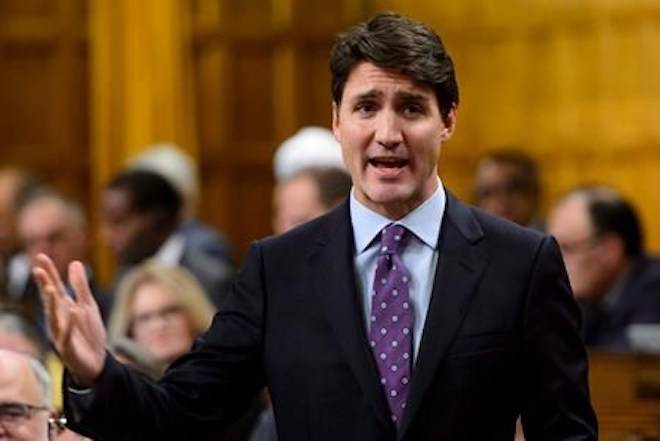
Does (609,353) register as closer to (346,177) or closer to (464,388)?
(346,177)

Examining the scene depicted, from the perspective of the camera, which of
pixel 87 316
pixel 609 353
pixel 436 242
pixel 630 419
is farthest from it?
pixel 609 353

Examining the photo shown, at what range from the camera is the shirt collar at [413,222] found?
3.91 meters

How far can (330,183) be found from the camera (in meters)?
6.96

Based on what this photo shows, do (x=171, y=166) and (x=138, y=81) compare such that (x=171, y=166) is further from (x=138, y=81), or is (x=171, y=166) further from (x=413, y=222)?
(x=413, y=222)

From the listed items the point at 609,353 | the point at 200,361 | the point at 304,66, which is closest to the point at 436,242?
the point at 200,361

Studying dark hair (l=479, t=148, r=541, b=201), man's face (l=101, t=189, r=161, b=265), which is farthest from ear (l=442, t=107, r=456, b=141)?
dark hair (l=479, t=148, r=541, b=201)

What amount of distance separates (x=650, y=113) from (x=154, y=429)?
7029 mm

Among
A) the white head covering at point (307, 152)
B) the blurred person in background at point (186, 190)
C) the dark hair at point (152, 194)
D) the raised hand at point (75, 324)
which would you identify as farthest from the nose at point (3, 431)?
the blurred person in background at point (186, 190)

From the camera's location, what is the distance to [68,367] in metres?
3.72

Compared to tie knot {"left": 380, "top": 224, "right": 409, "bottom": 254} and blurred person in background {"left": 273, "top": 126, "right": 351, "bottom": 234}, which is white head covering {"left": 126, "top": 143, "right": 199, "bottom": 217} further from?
tie knot {"left": 380, "top": 224, "right": 409, "bottom": 254}

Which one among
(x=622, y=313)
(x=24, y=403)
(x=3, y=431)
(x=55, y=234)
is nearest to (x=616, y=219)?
(x=622, y=313)

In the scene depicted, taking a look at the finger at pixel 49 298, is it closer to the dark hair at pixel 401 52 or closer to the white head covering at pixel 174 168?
the dark hair at pixel 401 52

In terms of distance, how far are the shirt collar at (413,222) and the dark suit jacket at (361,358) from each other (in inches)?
0.7

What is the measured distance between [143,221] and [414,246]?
4876 millimetres
